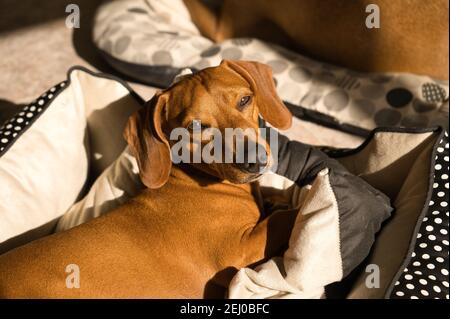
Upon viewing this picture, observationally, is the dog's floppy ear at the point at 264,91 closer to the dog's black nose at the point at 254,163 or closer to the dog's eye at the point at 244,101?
the dog's eye at the point at 244,101

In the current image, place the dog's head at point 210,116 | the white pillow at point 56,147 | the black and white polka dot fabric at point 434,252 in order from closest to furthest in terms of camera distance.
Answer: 1. the black and white polka dot fabric at point 434,252
2. the dog's head at point 210,116
3. the white pillow at point 56,147

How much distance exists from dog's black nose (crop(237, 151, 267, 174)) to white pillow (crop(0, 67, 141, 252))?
734 millimetres

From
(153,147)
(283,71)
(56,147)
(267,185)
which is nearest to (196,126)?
(153,147)

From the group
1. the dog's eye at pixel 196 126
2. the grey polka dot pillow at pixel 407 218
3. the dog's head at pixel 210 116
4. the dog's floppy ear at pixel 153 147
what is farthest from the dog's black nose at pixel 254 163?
the grey polka dot pillow at pixel 407 218

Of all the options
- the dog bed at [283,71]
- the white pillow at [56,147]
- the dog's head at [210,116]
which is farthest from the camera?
the dog bed at [283,71]

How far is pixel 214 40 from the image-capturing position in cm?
298

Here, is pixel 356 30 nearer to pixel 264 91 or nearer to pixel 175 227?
pixel 264 91

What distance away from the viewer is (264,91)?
5.97 feet

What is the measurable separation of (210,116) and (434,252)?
32.6 inches

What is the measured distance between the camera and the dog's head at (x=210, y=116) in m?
1.66

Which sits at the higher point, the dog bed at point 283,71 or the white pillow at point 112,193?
the dog bed at point 283,71

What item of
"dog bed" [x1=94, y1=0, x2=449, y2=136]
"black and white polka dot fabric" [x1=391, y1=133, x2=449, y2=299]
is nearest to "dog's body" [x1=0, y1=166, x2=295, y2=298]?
"black and white polka dot fabric" [x1=391, y1=133, x2=449, y2=299]
